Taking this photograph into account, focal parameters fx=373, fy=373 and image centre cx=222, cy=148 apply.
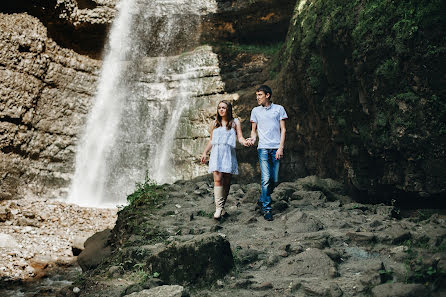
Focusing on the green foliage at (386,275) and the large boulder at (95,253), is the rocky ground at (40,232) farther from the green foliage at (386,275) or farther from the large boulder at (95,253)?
the green foliage at (386,275)

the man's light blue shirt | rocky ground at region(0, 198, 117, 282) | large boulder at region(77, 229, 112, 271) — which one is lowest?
rocky ground at region(0, 198, 117, 282)

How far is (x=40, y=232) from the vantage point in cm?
1002

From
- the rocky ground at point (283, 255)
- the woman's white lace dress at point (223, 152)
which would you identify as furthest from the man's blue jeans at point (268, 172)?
the woman's white lace dress at point (223, 152)

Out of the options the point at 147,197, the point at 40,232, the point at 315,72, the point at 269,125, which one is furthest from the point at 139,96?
the point at 269,125

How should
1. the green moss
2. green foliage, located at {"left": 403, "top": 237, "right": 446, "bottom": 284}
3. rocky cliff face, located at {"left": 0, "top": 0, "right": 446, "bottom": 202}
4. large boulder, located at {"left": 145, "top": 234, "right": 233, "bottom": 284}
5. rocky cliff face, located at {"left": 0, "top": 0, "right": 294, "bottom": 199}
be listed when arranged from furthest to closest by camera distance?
1. rocky cliff face, located at {"left": 0, "top": 0, "right": 294, "bottom": 199}
2. the green moss
3. rocky cliff face, located at {"left": 0, "top": 0, "right": 446, "bottom": 202}
4. large boulder, located at {"left": 145, "top": 234, "right": 233, "bottom": 284}
5. green foliage, located at {"left": 403, "top": 237, "right": 446, "bottom": 284}

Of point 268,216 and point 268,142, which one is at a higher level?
point 268,142

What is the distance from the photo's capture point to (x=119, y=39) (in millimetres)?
16141

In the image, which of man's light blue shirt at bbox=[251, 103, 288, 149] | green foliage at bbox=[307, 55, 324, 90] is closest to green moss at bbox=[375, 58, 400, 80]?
man's light blue shirt at bbox=[251, 103, 288, 149]

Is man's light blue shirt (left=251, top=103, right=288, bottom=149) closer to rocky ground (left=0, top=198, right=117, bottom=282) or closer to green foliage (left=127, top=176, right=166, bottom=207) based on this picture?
green foliage (left=127, top=176, right=166, bottom=207)

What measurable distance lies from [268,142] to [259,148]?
0.59 ft

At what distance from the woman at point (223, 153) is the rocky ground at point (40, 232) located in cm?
424

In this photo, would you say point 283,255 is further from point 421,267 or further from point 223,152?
point 223,152

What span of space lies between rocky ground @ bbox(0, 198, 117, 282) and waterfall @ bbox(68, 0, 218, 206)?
6.90 feet

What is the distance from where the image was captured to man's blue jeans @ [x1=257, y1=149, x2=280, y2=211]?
5984 millimetres
